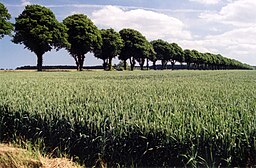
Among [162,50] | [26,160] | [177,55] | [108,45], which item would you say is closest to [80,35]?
[108,45]

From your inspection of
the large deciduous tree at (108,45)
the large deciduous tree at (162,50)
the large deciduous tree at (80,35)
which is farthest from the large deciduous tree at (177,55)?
the large deciduous tree at (80,35)

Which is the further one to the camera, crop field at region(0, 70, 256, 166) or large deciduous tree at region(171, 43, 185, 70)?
large deciduous tree at region(171, 43, 185, 70)

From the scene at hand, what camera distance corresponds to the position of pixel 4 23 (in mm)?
44688

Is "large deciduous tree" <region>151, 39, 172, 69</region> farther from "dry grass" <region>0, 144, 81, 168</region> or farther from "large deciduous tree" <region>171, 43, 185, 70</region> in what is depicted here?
"dry grass" <region>0, 144, 81, 168</region>

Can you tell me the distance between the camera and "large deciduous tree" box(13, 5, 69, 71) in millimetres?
46844

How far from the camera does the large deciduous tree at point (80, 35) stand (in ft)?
185

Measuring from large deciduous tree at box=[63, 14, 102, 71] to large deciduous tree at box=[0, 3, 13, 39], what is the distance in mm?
12217

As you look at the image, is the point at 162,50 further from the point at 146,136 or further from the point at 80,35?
the point at 146,136

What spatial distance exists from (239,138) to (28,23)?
48.5 metres

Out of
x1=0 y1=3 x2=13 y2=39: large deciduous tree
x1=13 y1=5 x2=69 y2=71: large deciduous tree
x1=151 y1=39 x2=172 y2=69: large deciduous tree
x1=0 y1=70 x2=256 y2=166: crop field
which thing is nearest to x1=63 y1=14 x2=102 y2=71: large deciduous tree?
x1=13 y1=5 x2=69 y2=71: large deciduous tree

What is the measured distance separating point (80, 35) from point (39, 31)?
11826mm

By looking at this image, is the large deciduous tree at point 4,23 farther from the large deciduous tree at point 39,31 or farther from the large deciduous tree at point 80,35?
the large deciduous tree at point 80,35

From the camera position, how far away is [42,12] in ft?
164

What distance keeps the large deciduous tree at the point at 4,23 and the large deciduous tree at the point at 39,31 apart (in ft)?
5.81
